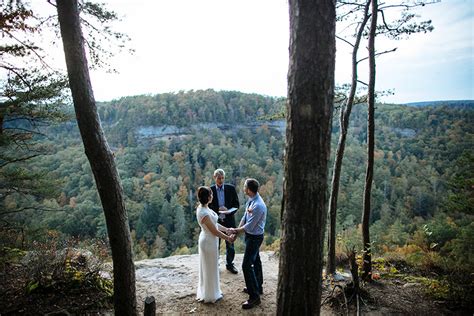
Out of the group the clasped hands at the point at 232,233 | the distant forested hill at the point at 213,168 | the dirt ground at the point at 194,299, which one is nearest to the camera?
the dirt ground at the point at 194,299

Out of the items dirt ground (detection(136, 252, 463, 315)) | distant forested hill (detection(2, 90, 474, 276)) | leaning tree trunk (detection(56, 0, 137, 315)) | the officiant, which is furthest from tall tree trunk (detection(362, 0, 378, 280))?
distant forested hill (detection(2, 90, 474, 276))

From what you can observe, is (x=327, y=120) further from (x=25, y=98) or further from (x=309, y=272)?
(x=25, y=98)

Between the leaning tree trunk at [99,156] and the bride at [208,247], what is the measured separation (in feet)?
3.37

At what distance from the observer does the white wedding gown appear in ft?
13.5

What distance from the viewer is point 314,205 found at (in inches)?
78.7

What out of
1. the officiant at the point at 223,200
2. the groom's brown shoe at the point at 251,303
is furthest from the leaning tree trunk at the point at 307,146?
the officiant at the point at 223,200

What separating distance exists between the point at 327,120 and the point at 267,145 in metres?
58.6

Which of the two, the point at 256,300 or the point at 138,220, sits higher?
the point at 256,300

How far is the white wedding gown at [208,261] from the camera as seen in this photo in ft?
13.5

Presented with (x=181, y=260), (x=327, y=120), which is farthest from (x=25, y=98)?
(x=327, y=120)

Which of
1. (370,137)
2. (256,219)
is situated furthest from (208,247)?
(370,137)

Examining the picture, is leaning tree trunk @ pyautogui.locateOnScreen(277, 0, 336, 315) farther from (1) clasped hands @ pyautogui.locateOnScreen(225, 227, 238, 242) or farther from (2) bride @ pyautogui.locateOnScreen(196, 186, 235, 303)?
(1) clasped hands @ pyautogui.locateOnScreen(225, 227, 238, 242)

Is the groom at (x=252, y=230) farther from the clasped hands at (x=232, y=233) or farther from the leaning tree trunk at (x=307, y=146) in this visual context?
the leaning tree trunk at (x=307, y=146)

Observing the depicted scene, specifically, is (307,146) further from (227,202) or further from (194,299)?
(194,299)
